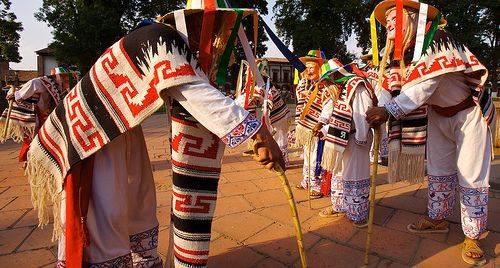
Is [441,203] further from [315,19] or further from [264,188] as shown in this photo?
[315,19]

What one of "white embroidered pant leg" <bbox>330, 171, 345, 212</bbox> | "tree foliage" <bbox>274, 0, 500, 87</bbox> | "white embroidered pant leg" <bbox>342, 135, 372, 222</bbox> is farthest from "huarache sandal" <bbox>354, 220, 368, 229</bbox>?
"tree foliage" <bbox>274, 0, 500, 87</bbox>

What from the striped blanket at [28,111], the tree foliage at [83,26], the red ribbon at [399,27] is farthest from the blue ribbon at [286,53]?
the tree foliage at [83,26]

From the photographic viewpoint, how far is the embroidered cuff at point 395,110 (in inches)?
98.7

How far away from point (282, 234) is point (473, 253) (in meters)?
1.51

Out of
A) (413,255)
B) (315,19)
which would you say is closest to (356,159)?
(413,255)

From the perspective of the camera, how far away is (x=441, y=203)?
3064 mm

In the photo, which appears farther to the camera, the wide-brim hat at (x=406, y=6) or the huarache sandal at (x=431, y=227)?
the huarache sandal at (x=431, y=227)

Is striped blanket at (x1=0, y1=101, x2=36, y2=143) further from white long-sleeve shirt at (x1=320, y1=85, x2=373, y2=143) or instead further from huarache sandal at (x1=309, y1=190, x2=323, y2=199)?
white long-sleeve shirt at (x1=320, y1=85, x2=373, y2=143)

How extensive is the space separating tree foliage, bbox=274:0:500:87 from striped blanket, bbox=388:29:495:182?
27.0 metres

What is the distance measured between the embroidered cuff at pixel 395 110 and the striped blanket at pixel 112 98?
1.53 meters

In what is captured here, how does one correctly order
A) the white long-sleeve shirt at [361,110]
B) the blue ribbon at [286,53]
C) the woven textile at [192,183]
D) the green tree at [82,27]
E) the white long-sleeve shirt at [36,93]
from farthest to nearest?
1. the green tree at [82,27]
2. the white long-sleeve shirt at [36,93]
3. the white long-sleeve shirt at [361,110]
4. the blue ribbon at [286,53]
5. the woven textile at [192,183]

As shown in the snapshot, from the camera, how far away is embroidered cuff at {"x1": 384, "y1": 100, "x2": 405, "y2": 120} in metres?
2.51

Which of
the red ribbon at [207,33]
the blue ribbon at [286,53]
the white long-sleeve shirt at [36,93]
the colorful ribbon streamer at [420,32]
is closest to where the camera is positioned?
the red ribbon at [207,33]

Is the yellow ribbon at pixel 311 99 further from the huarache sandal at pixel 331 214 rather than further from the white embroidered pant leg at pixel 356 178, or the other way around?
the huarache sandal at pixel 331 214
